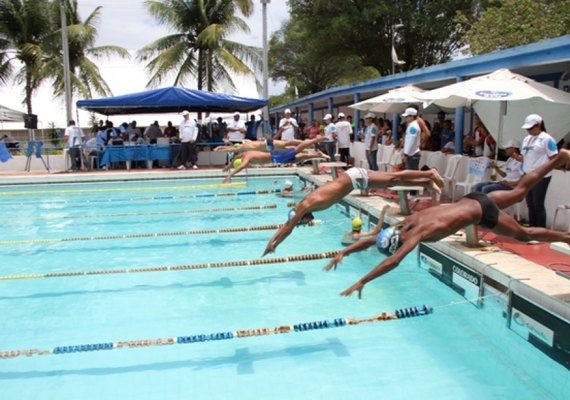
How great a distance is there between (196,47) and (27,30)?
767cm

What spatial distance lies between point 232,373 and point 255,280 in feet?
8.24

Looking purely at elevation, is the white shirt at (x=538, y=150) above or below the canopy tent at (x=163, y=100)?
below

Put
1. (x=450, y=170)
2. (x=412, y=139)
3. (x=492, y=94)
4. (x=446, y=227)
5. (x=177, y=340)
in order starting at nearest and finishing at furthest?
(x=446, y=227) → (x=177, y=340) → (x=492, y=94) → (x=412, y=139) → (x=450, y=170)

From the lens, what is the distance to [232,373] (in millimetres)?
5004

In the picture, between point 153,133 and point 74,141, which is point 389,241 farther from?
point 153,133

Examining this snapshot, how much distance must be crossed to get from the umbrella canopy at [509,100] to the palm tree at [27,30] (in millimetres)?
20478

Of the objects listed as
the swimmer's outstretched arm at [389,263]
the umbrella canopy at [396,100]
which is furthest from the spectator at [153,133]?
the swimmer's outstretched arm at [389,263]

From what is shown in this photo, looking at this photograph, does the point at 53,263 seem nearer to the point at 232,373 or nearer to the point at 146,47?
the point at 232,373

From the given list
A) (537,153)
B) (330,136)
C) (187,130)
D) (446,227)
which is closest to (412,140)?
(537,153)

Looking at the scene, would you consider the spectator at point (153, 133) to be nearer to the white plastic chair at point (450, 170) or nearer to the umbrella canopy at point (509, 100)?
the white plastic chair at point (450, 170)

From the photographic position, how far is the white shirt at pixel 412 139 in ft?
30.6

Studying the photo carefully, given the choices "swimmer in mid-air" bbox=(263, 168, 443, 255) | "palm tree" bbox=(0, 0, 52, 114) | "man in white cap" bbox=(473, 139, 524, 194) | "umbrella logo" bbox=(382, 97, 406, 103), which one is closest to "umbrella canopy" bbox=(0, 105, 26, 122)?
"palm tree" bbox=(0, 0, 52, 114)

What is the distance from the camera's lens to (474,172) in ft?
29.2

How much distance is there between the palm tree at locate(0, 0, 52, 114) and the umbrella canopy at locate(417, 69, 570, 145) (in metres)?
20.5
